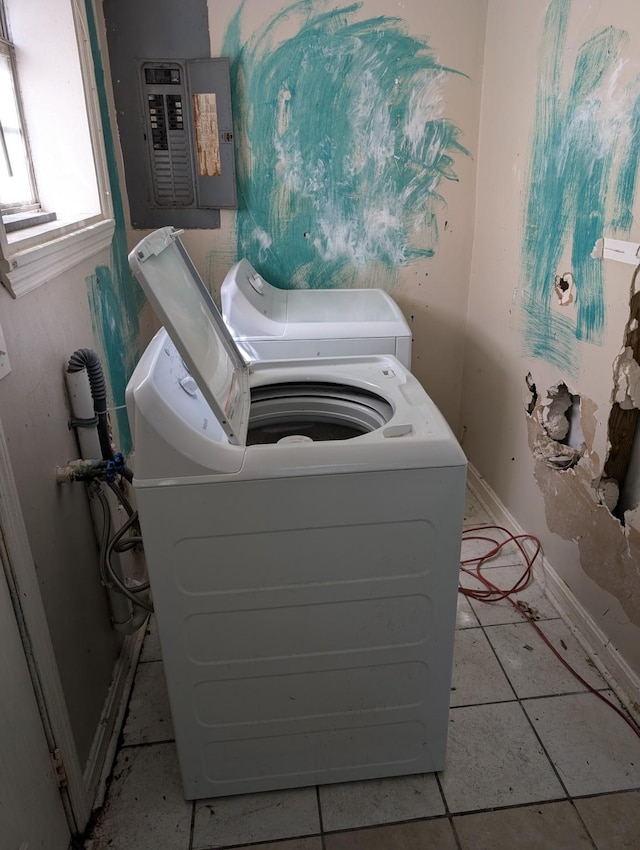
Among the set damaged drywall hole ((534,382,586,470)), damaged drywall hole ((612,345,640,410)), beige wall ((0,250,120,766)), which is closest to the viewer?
beige wall ((0,250,120,766))

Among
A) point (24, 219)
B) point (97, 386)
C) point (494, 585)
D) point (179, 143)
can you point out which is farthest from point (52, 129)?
point (494, 585)

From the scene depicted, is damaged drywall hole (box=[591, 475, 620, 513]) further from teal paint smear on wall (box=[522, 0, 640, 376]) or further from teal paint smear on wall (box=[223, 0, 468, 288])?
teal paint smear on wall (box=[223, 0, 468, 288])

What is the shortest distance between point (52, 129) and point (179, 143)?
684 millimetres

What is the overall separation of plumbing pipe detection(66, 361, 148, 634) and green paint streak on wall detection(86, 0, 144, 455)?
0.36 meters

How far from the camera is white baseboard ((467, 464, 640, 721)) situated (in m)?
1.65

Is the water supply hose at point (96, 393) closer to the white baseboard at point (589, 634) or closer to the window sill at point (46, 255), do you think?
the window sill at point (46, 255)

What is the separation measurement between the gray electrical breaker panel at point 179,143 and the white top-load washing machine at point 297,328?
1.24 ft

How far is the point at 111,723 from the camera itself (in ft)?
5.18

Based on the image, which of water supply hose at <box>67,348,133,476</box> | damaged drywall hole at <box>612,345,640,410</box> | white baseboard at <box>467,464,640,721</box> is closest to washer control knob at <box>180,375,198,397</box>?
water supply hose at <box>67,348,133,476</box>

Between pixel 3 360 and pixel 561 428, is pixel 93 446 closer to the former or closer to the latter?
pixel 3 360

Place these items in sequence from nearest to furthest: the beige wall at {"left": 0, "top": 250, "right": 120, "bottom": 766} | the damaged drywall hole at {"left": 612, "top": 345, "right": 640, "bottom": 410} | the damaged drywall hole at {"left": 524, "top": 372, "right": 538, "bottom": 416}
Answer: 1. the beige wall at {"left": 0, "top": 250, "right": 120, "bottom": 766}
2. the damaged drywall hole at {"left": 612, "top": 345, "right": 640, "bottom": 410}
3. the damaged drywall hole at {"left": 524, "top": 372, "right": 538, "bottom": 416}

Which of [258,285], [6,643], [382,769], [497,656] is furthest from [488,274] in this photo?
[6,643]

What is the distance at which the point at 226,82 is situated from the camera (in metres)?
2.34

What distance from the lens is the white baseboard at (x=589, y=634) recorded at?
1654 millimetres
